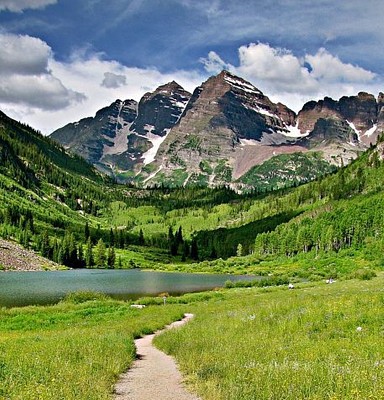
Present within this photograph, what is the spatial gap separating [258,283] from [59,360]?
310ft

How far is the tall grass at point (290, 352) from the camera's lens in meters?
14.2

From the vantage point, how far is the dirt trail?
17.9 meters

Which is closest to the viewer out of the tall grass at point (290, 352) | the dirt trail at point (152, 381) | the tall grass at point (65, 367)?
the tall grass at point (290, 352)

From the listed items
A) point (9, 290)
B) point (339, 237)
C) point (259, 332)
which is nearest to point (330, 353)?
point (259, 332)

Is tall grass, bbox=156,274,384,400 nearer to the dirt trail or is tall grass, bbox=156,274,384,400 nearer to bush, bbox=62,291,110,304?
the dirt trail

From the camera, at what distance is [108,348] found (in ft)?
82.6

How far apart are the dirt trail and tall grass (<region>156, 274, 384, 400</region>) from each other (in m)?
0.73

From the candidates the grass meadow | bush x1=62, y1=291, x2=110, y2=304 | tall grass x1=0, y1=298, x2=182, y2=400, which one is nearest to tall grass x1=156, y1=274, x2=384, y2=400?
the grass meadow

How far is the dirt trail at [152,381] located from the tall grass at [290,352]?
73cm

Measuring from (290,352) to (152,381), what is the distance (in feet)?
22.1

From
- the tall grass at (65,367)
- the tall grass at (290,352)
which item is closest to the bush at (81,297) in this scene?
the tall grass at (65,367)

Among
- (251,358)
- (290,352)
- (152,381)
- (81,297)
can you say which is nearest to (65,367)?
(152,381)

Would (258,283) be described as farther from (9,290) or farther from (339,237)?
(339,237)

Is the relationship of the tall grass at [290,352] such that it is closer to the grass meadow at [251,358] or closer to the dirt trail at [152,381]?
the grass meadow at [251,358]
